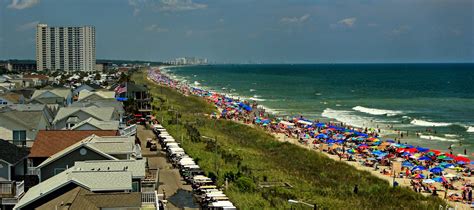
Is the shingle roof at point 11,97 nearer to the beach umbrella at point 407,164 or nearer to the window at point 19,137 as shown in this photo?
the window at point 19,137

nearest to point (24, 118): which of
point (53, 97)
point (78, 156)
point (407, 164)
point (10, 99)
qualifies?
point (78, 156)

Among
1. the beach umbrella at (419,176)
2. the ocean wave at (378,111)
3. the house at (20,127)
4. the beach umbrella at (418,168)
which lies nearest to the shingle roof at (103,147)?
the house at (20,127)

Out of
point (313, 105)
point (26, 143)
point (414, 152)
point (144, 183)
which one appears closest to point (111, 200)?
point (144, 183)

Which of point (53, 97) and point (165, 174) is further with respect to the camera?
point (53, 97)

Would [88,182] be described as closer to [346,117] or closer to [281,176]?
[281,176]

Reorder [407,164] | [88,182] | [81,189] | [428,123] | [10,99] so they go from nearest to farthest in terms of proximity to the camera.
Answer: [81,189] → [88,182] → [407,164] → [10,99] → [428,123]

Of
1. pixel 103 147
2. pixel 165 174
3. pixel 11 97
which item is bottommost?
pixel 165 174

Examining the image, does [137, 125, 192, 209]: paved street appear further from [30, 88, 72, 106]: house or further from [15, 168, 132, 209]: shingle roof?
[30, 88, 72, 106]: house
